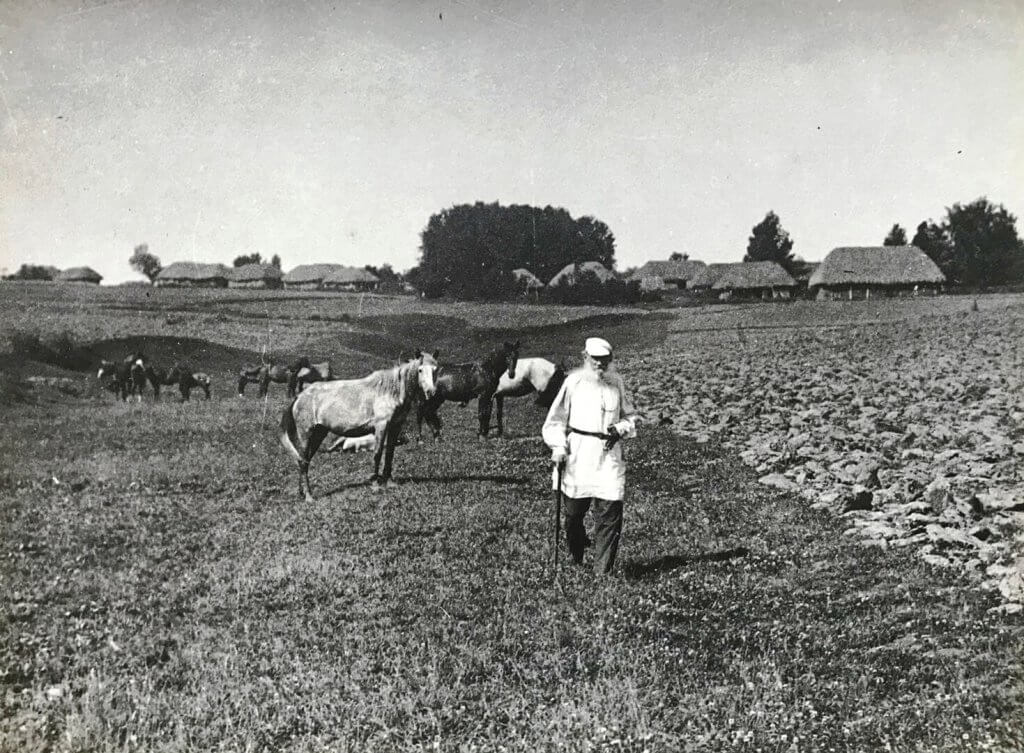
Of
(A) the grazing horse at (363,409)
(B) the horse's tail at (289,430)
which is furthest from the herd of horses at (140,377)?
(A) the grazing horse at (363,409)

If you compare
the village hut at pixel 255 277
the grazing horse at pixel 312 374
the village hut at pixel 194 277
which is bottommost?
the grazing horse at pixel 312 374

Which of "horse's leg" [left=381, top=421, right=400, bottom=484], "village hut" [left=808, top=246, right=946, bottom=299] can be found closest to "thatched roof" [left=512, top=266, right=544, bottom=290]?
"village hut" [left=808, top=246, right=946, bottom=299]

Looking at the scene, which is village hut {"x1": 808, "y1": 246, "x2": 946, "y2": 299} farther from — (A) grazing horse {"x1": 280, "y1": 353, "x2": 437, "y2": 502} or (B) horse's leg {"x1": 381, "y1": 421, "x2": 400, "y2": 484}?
(B) horse's leg {"x1": 381, "y1": 421, "x2": 400, "y2": 484}

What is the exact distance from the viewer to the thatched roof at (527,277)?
109ft

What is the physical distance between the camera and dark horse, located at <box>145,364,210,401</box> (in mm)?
20580

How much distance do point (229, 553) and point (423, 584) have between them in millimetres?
2601

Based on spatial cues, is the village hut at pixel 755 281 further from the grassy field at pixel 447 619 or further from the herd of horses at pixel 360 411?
the herd of horses at pixel 360 411

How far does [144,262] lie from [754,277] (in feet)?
166

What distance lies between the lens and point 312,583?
784cm

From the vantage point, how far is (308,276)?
29.6 meters

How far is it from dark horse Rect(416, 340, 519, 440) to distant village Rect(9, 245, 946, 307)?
5.44 m

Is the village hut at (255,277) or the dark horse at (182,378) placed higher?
the village hut at (255,277)

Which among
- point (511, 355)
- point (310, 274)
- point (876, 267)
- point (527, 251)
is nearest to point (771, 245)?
point (876, 267)

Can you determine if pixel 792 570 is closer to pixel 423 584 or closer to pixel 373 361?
pixel 423 584
